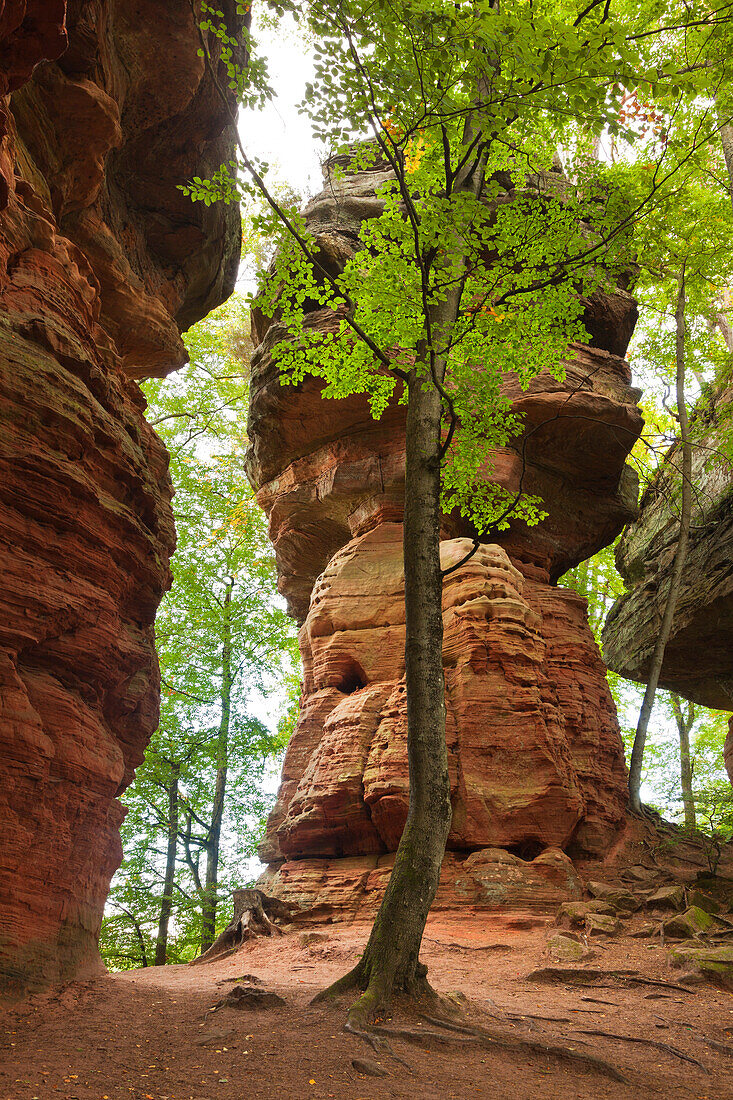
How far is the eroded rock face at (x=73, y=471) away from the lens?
6477 mm

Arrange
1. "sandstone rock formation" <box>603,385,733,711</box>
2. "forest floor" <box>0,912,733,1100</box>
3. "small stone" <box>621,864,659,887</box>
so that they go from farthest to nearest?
1. "sandstone rock formation" <box>603,385,733,711</box>
2. "small stone" <box>621,864,659,887</box>
3. "forest floor" <box>0,912,733,1100</box>

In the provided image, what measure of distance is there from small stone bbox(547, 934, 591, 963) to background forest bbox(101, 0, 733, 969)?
6.56m

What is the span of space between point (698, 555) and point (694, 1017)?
12672 millimetres

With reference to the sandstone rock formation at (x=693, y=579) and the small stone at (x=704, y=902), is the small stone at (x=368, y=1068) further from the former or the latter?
the sandstone rock formation at (x=693, y=579)

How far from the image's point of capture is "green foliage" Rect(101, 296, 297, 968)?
733 inches

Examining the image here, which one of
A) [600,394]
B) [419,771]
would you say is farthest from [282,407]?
[419,771]

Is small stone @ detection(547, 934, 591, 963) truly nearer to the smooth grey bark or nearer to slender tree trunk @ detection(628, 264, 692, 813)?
the smooth grey bark

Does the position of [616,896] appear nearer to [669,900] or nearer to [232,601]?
[669,900]

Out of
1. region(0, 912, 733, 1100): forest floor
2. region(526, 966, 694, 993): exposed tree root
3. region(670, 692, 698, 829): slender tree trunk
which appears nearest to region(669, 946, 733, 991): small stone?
region(0, 912, 733, 1100): forest floor

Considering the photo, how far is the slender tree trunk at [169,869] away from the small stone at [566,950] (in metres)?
11.8

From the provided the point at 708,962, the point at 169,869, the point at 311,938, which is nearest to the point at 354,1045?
the point at 708,962

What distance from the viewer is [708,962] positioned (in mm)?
7684

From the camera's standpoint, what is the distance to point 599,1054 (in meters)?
5.38

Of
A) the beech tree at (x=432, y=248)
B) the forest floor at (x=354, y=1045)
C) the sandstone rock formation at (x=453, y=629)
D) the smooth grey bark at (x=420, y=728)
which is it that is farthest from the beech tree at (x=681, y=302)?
the smooth grey bark at (x=420, y=728)
